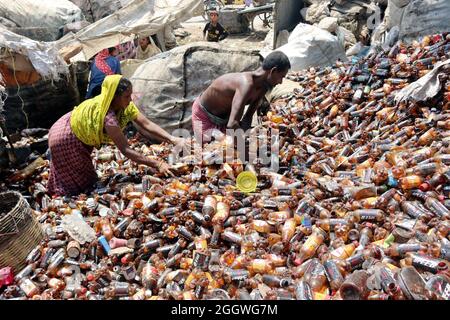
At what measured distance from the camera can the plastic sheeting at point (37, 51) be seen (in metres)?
6.28

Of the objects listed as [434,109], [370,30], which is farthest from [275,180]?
[370,30]

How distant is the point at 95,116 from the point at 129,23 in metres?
4.78

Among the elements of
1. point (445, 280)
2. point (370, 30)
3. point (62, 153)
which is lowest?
point (370, 30)

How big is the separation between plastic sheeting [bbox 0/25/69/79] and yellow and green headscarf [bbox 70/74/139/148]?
2.27 meters

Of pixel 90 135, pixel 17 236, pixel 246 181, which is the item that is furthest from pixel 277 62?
pixel 17 236

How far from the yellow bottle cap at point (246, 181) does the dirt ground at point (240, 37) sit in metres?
9.82

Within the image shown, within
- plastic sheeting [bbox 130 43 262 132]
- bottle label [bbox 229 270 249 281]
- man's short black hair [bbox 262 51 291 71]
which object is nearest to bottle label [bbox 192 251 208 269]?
bottle label [bbox 229 270 249 281]

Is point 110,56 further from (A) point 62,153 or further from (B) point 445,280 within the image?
(B) point 445,280

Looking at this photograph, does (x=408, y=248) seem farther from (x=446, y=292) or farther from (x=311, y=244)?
(x=311, y=244)

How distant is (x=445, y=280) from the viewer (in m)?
2.63

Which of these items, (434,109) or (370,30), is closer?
(434,109)

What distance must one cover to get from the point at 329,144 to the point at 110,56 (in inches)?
177

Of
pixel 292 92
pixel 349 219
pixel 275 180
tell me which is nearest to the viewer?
pixel 349 219

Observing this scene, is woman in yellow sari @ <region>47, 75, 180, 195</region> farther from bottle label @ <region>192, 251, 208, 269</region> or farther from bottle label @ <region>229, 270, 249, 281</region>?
bottle label @ <region>229, 270, 249, 281</region>
